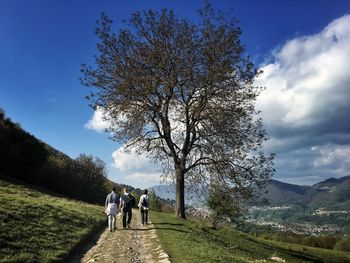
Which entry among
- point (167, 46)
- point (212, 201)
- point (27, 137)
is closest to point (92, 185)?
point (27, 137)

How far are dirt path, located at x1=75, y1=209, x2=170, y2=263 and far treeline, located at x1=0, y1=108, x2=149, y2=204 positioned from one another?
103 feet

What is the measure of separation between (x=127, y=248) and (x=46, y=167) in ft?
154

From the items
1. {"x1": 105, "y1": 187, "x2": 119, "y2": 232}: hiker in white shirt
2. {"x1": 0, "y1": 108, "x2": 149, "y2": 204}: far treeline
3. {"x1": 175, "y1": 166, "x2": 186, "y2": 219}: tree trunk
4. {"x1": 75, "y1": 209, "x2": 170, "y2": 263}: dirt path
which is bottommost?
{"x1": 75, "y1": 209, "x2": 170, "y2": 263}: dirt path

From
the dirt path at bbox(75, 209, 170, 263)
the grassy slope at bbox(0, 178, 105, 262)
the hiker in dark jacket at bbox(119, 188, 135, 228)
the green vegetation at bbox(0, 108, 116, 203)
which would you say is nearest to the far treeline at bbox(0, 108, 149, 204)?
the green vegetation at bbox(0, 108, 116, 203)

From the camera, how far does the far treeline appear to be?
53562mm

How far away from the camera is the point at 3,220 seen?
17.6 m

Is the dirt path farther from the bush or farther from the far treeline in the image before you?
the bush

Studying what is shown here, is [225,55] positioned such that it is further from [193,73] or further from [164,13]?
[164,13]

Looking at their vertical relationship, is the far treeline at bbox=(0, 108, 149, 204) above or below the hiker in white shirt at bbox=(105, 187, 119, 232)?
above

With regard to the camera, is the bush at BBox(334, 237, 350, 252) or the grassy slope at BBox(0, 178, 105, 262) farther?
the bush at BBox(334, 237, 350, 252)

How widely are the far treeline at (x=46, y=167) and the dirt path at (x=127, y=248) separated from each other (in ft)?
103

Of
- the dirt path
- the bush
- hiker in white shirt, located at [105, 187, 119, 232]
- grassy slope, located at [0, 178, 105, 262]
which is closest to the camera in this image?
grassy slope, located at [0, 178, 105, 262]

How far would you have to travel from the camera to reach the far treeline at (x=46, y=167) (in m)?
53.6

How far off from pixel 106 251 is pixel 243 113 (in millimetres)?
19281
